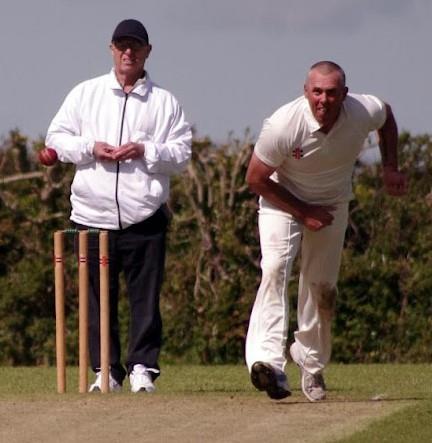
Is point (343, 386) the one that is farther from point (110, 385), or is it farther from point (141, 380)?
point (110, 385)

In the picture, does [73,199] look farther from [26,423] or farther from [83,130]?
[26,423]

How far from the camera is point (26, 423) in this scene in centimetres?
908

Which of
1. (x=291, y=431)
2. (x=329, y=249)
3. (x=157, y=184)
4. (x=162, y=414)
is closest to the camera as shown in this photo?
A: (x=291, y=431)

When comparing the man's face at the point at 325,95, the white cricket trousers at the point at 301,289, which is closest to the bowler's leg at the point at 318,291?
the white cricket trousers at the point at 301,289

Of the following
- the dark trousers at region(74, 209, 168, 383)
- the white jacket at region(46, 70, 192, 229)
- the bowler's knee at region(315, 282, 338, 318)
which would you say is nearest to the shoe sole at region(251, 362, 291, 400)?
the bowler's knee at region(315, 282, 338, 318)


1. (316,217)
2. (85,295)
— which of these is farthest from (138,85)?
(316,217)

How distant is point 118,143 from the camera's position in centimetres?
1093

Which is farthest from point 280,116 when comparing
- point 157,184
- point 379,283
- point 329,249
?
point 379,283

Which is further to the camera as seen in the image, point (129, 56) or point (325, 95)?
point (129, 56)

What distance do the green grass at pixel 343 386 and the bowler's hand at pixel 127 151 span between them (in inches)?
59.9

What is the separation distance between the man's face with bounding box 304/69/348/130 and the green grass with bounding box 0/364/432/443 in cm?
172

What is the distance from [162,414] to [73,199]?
7.59 ft

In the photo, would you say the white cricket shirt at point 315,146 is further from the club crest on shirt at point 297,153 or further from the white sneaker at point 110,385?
the white sneaker at point 110,385

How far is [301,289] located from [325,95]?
4.42ft
